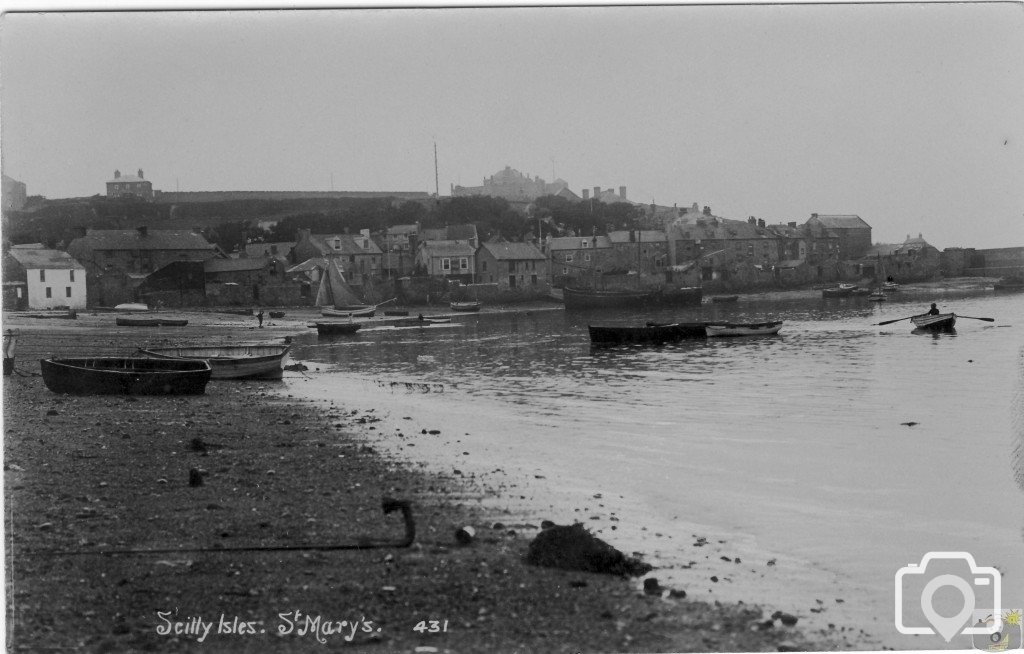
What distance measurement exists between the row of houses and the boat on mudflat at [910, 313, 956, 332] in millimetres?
3616

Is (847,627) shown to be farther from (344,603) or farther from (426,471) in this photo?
(426,471)

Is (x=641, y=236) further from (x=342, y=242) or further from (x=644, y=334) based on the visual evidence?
(x=342, y=242)

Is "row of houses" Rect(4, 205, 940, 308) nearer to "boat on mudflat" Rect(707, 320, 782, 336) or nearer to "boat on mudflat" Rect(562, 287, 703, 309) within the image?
"boat on mudflat" Rect(562, 287, 703, 309)

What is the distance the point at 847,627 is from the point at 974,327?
38.1 meters

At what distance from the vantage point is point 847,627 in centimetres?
866

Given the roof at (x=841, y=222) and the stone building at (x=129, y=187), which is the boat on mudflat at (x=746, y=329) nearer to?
the roof at (x=841, y=222)

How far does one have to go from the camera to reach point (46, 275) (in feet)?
56.9

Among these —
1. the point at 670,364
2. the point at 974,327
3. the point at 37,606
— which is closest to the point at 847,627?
the point at 37,606

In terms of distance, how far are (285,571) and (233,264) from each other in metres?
25.2

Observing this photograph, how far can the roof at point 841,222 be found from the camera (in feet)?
76.7

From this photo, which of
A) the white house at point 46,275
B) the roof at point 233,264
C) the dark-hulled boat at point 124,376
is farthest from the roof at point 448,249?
the white house at point 46,275

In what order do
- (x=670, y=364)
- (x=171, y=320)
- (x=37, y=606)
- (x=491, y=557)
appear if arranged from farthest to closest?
(x=670, y=364)
(x=171, y=320)
(x=491, y=557)
(x=37, y=606)

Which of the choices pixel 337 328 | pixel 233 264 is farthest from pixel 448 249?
pixel 233 264

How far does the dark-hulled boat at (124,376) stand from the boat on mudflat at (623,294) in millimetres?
41334
